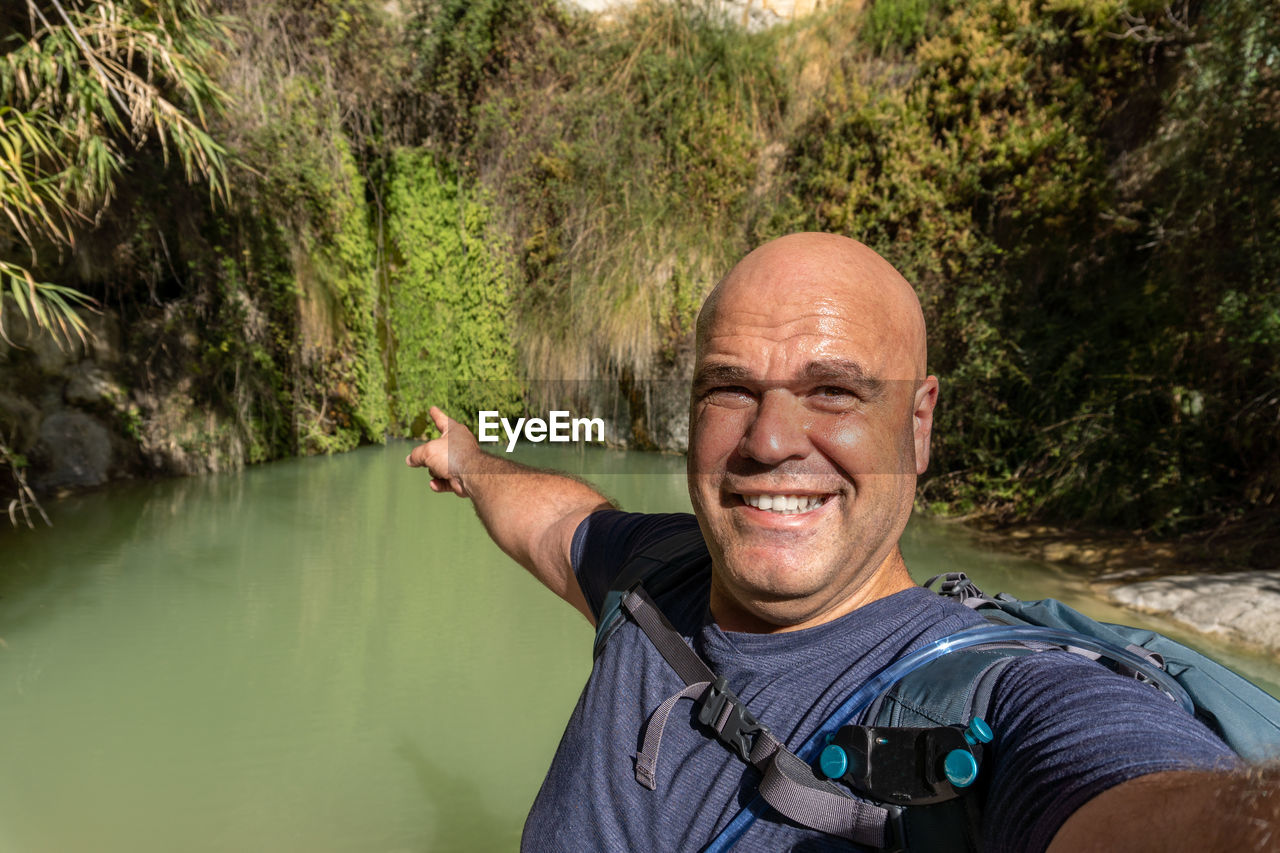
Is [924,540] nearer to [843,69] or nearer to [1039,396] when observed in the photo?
[1039,396]

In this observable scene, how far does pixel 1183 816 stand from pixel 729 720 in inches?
16.6

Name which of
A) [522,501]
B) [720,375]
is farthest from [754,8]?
[720,375]

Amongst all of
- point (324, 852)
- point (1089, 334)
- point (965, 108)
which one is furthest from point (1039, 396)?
point (324, 852)

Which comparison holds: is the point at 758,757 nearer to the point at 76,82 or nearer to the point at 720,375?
the point at 720,375

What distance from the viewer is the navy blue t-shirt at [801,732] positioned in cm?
61

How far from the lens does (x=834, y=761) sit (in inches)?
28.3

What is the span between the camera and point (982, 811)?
26.6 inches

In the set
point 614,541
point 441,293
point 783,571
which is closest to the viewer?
point 783,571

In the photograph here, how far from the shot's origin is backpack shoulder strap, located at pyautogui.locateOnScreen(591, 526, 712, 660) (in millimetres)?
1134

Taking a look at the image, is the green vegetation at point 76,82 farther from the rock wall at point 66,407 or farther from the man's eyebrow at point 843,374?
the man's eyebrow at point 843,374

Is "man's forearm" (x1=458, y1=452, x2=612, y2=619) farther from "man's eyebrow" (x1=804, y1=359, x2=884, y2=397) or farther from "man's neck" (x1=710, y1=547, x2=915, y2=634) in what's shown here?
"man's eyebrow" (x1=804, y1=359, x2=884, y2=397)

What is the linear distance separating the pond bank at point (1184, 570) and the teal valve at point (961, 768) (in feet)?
11.2

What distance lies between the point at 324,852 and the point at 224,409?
5140 millimetres

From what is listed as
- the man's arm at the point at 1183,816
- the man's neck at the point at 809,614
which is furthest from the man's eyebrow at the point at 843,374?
the man's arm at the point at 1183,816
